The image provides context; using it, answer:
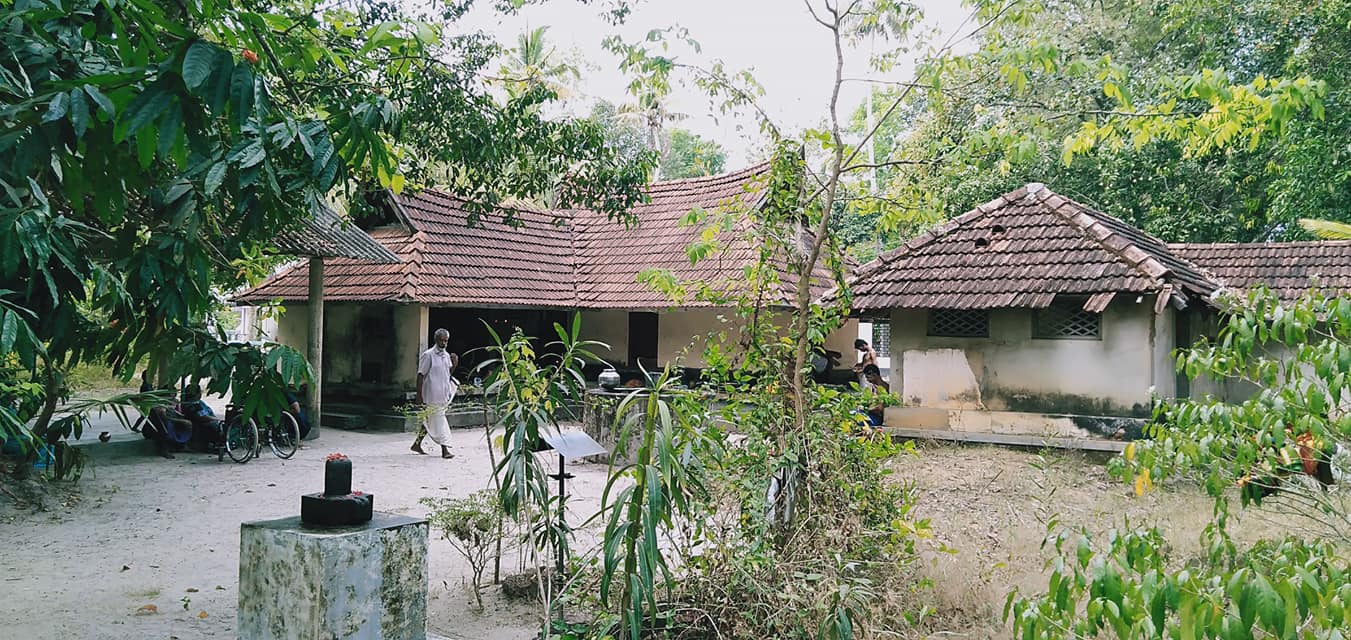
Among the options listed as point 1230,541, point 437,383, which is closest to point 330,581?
point 1230,541

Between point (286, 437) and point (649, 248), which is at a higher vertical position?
point (649, 248)

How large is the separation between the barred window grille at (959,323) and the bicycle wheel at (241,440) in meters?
8.58

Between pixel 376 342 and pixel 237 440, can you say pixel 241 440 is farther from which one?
pixel 376 342

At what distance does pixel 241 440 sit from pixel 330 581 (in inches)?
357

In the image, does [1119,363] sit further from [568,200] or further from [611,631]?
[611,631]

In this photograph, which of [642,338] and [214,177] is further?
[642,338]

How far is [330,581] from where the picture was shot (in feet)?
11.9

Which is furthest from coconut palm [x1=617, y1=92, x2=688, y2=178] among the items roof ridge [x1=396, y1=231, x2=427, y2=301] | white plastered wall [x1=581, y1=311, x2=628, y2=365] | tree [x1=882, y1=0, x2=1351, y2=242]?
roof ridge [x1=396, y1=231, x2=427, y2=301]

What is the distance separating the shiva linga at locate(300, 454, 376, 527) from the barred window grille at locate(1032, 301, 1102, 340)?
9.22 metres

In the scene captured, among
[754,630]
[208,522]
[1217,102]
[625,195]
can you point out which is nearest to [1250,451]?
[754,630]

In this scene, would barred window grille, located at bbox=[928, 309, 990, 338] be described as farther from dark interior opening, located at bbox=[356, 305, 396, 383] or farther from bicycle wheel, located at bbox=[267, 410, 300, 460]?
dark interior opening, located at bbox=[356, 305, 396, 383]

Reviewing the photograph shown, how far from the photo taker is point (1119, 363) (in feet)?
35.2

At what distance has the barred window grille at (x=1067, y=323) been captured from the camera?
10.9m

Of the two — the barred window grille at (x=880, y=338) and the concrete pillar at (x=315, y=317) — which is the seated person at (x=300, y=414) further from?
the barred window grille at (x=880, y=338)
